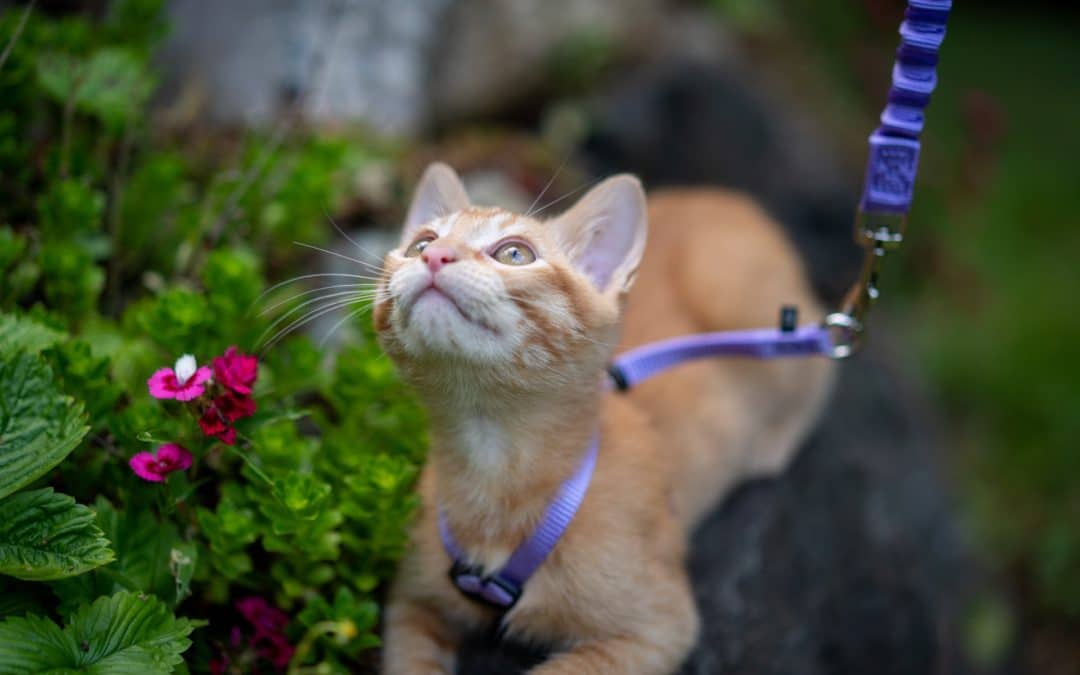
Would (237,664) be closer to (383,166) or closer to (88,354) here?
(88,354)

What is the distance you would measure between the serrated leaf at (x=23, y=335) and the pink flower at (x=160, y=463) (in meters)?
0.34

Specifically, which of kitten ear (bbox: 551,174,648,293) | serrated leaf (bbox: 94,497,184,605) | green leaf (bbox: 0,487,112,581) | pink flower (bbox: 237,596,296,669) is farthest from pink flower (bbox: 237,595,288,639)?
kitten ear (bbox: 551,174,648,293)

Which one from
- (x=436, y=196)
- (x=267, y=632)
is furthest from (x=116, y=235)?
(x=267, y=632)

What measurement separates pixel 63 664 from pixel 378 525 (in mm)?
713

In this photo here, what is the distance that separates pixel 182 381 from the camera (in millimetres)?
1887

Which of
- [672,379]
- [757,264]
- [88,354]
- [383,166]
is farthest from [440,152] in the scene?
[88,354]

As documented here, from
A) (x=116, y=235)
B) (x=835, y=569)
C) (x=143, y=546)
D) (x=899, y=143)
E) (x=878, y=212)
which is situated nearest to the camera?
(x=143, y=546)

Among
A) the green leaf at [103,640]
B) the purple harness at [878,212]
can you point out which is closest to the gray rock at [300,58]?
the purple harness at [878,212]

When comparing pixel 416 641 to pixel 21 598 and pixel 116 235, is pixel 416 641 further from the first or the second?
pixel 116 235

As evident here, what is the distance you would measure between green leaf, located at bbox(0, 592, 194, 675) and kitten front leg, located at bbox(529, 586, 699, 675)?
0.81 meters

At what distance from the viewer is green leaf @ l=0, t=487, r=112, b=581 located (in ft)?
5.69

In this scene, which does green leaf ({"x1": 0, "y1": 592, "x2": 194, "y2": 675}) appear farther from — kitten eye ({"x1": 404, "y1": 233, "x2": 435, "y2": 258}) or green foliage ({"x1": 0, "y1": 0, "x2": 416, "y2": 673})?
kitten eye ({"x1": 404, "y1": 233, "x2": 435, "y2": 258})

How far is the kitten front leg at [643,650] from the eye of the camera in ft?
6.98

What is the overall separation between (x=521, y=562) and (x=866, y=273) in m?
1.18
